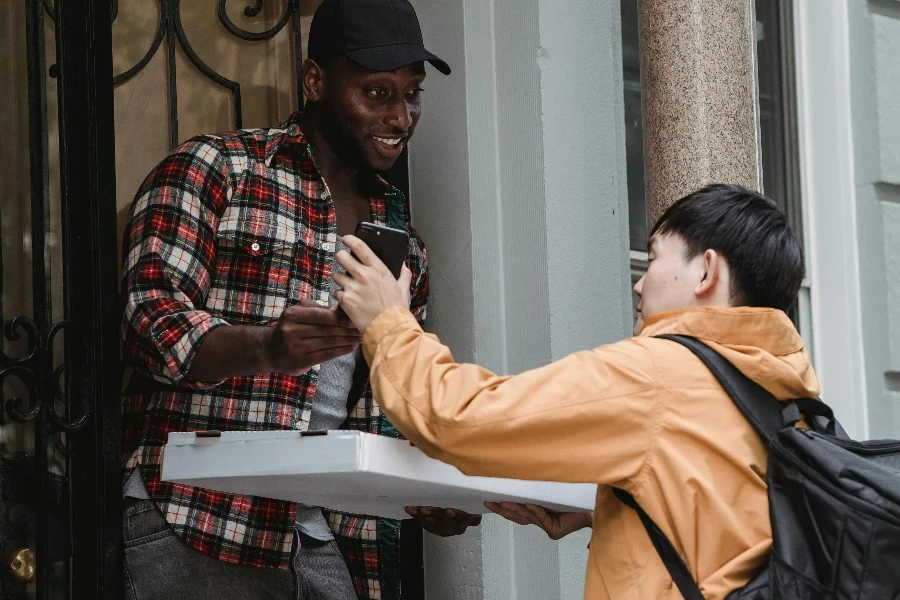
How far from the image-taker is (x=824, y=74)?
5270 millimetres

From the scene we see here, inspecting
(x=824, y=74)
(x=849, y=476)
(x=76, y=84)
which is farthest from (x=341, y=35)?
(x=824, y=74)

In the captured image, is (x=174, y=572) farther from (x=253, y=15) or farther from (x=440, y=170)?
(x=253, y=15)

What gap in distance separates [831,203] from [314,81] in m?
2.53

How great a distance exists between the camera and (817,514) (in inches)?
84.4

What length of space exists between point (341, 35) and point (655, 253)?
129 centimetres

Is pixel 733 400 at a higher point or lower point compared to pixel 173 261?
lower

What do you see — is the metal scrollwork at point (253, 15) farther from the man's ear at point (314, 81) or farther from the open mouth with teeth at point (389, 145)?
the open mouth with teeth at point (389, 145)

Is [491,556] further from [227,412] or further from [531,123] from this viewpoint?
[531,123]

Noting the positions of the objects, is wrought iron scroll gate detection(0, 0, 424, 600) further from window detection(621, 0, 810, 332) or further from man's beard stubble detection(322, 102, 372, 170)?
window detection(621, 0, 810, 332)

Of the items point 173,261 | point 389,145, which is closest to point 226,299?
point 173,261

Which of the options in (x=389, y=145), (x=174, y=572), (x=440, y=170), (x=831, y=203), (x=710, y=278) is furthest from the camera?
(x=831, y=203)

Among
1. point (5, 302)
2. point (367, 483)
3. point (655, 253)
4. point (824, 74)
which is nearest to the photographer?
point (367, 483)

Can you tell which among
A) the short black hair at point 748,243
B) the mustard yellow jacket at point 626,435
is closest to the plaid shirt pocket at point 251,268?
the mustard yellow jacket at point 626,435

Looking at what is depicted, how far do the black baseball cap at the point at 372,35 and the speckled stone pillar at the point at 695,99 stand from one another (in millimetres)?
861
